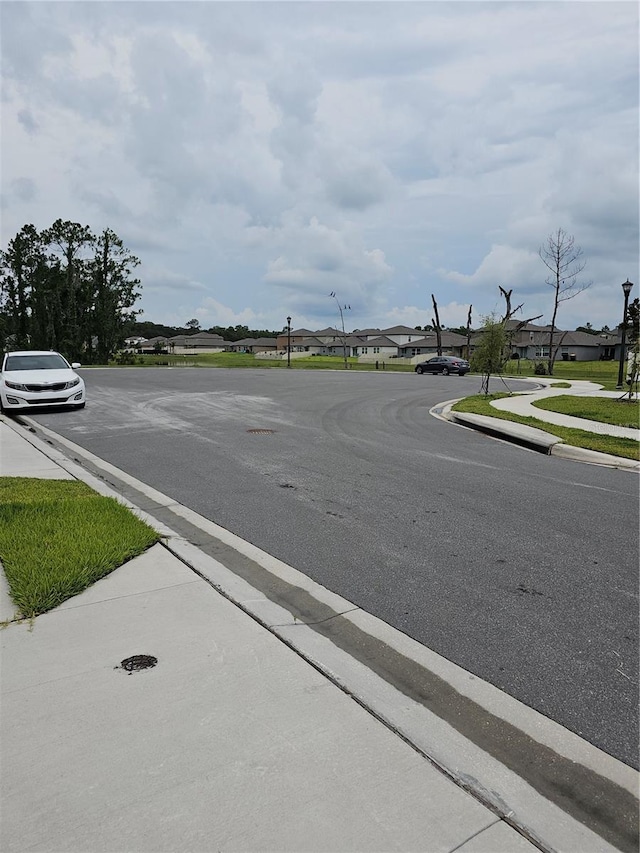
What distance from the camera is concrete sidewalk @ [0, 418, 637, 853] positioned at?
214 cm

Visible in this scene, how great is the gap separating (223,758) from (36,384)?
13.7m

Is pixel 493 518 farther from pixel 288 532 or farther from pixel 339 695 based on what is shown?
pixel 339 695

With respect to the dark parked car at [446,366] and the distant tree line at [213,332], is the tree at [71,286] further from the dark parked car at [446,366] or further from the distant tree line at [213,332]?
the distant tree line at [213,332]

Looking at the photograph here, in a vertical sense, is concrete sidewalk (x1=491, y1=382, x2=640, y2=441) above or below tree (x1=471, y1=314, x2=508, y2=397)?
below

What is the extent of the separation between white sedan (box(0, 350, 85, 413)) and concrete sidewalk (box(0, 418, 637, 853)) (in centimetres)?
1207

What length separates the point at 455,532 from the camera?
5.68 metres

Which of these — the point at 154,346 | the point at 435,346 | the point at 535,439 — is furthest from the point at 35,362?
the point at 154,346

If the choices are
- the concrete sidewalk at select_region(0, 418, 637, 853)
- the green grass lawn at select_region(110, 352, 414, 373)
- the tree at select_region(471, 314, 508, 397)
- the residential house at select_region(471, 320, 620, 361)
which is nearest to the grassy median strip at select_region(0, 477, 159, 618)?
the concrete sidewalk at select_region(0, 418, 637, 853)

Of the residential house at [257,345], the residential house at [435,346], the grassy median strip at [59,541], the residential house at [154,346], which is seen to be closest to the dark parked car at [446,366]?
the grassy median strip at [59,541]

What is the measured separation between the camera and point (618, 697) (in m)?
3.08

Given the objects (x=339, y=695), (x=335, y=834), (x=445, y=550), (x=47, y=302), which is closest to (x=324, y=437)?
(x=445, y=550)

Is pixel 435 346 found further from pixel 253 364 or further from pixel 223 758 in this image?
pixel 223 758

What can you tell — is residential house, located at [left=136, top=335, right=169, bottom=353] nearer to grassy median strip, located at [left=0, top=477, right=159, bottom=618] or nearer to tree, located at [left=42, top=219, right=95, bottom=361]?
tree, located at [left=42, top=219, right=95, bottom=361]

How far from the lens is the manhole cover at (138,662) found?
10.4ft
